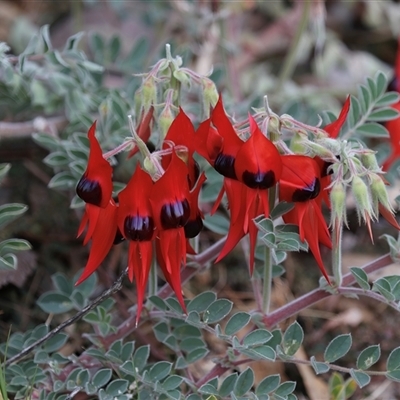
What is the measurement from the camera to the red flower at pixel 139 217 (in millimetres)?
1289

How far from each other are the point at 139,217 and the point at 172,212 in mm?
64

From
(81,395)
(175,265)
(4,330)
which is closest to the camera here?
(175,265)

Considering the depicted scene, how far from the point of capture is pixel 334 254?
140 cm

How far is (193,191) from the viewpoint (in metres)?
1.37

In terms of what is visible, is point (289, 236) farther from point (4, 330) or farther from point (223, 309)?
point (4, 330)

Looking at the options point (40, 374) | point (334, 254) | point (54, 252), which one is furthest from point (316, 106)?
point (40, 374)

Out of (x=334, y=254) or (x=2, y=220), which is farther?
(x=2, y=220)

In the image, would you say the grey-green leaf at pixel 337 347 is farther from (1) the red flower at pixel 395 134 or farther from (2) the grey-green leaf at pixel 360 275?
(1) the red flower at pixel 395 134

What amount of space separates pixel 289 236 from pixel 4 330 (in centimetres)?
96

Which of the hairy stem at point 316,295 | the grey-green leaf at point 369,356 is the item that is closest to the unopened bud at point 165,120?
the hairy stem at point 316,295

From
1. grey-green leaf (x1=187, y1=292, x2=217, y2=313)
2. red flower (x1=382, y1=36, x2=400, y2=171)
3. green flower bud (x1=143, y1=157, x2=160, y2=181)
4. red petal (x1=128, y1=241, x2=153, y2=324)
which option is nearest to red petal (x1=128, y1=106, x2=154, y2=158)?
green flower bud (x1=143, y1=157, x2=160, y2=181)

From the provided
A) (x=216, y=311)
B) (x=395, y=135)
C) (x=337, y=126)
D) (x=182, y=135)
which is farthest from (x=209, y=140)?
(x=395, y=135)

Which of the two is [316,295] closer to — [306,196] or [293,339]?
[293,339]

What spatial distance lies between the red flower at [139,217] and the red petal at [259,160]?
184mm
